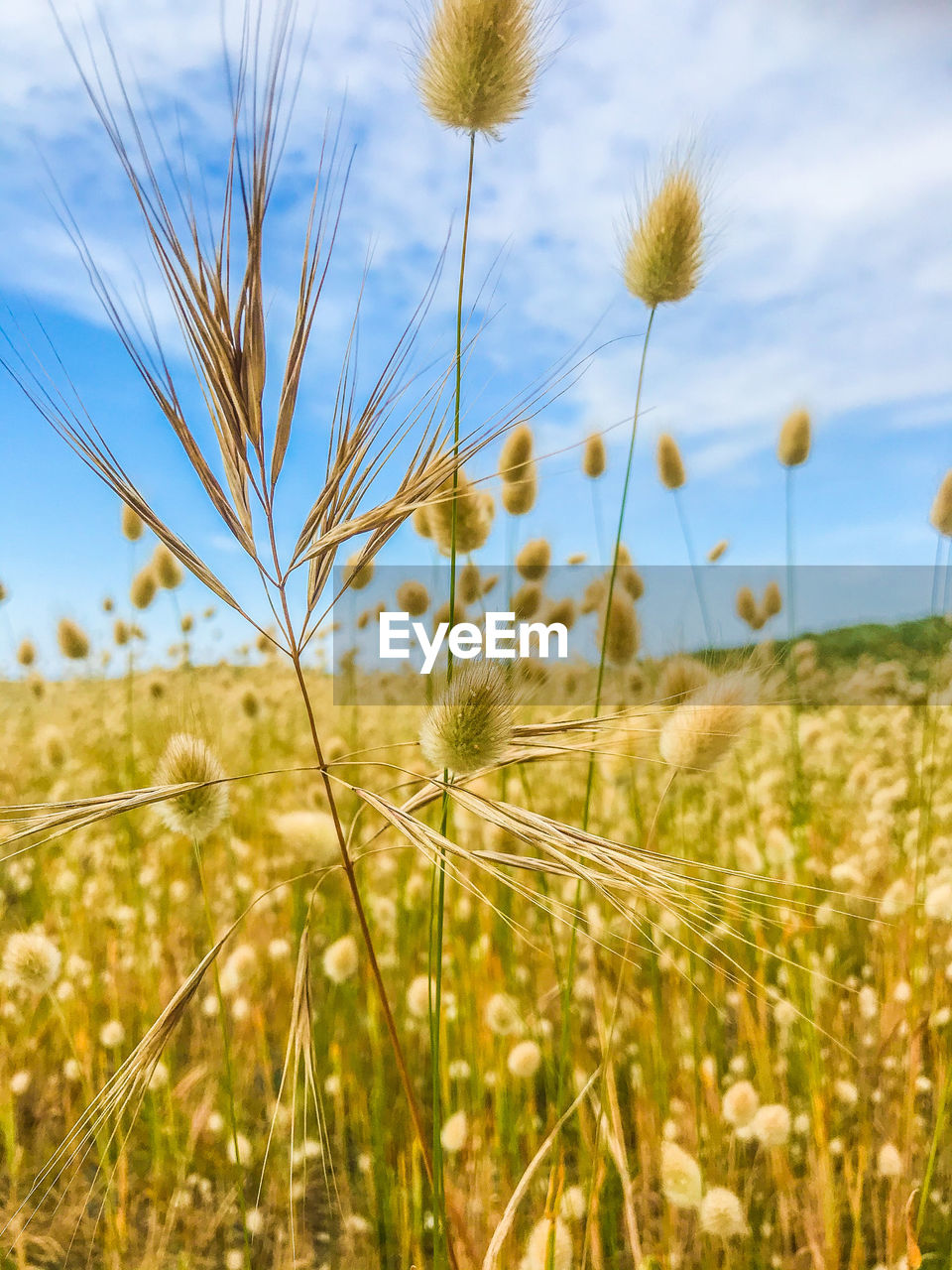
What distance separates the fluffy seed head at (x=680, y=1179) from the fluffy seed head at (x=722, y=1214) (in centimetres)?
3

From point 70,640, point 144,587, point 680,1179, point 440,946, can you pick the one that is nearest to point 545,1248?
point 680,1179

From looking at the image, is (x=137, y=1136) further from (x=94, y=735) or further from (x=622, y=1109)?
(x=94, y=735)

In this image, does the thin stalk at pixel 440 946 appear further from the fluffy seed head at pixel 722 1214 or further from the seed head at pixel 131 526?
the seed head at pixel 131 526

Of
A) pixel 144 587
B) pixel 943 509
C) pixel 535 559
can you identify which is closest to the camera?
pixel 535 559

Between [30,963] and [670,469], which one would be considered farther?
[670,469]

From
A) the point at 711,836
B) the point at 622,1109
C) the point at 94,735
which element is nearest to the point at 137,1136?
the point at 622,1109

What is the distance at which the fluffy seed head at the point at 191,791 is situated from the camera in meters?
0.97

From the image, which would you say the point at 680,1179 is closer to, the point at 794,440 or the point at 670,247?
the point at 670,247

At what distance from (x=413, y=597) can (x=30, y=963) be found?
100cm

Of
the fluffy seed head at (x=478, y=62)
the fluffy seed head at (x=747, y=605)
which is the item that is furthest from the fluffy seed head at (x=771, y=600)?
the fluffy seed head at (x=478, y=62)

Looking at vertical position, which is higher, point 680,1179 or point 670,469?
point 670,469

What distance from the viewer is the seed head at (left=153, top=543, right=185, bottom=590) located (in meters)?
2.27

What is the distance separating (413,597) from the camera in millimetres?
1841

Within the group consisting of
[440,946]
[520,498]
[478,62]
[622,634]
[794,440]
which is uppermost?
[478,62]
